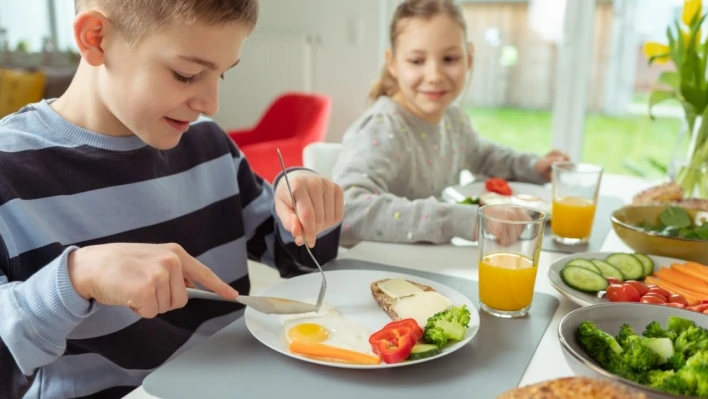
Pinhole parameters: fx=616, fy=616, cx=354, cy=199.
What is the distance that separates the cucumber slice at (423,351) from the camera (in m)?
0.74

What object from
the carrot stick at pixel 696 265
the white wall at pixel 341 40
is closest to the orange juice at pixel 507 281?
the carrot stick at pixel 696 265

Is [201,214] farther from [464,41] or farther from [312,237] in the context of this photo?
[464,41]

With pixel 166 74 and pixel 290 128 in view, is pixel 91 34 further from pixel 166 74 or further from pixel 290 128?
pixel 290 128

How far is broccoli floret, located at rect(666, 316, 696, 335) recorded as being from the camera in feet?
2.42

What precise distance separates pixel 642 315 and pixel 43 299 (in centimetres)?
73

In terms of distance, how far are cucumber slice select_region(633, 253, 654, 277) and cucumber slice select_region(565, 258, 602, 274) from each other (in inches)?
3.6

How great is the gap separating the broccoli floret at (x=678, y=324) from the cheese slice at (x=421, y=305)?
0.28m

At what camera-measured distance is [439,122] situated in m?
1.88

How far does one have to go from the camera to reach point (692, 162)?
5.23ft

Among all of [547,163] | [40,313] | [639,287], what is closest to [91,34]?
[40,313]

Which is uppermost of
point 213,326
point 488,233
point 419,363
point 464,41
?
point 464,41

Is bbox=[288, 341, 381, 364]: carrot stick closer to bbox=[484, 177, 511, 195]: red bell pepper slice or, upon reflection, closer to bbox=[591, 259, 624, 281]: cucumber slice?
bbox=[591, 259, 624, 281]: cucumber slice

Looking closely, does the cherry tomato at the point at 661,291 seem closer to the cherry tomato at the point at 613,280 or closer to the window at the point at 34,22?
the cherry tomato at the point at 613,280

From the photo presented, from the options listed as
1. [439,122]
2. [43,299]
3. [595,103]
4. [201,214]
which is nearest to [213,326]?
[201,214]
